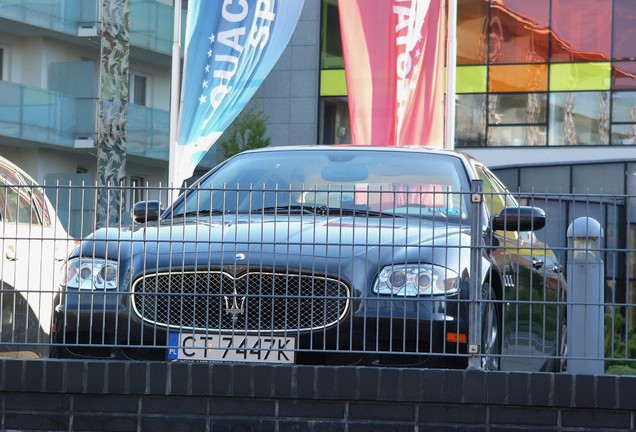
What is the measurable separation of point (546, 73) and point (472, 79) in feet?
6.47

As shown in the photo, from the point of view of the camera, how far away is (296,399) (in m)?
6.97

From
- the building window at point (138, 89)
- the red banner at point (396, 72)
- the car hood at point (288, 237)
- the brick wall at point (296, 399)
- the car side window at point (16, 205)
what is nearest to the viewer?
the brick wall at point (296, 399)

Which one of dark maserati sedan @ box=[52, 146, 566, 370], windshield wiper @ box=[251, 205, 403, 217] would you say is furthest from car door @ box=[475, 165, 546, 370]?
windshield wiper @ box=[251, 205, 403, 217]

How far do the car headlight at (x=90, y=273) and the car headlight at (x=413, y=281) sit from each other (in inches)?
53.7

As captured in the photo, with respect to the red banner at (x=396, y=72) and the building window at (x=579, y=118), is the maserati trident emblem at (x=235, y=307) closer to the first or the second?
the red banner at (x=396, y=72)

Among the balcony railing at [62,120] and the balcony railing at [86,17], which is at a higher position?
the balcony railing at [86,17]

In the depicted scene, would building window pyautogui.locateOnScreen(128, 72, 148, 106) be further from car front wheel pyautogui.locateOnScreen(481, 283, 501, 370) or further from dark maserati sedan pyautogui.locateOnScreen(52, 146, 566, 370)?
car front wheel pyautogui.locateOnScreen(481, 283, 501, 370)

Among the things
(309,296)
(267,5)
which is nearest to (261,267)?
(309,296)

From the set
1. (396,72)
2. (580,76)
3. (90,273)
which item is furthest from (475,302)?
(580,76)

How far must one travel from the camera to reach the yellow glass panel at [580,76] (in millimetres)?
36000

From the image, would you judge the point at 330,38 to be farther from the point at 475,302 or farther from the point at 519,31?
the point at 475,302

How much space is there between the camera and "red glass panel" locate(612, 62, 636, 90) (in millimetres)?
35906

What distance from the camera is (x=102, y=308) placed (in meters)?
7.23

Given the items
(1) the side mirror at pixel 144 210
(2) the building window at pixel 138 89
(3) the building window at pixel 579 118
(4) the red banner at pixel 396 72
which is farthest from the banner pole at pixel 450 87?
(2) the building window at pixel 138 89
